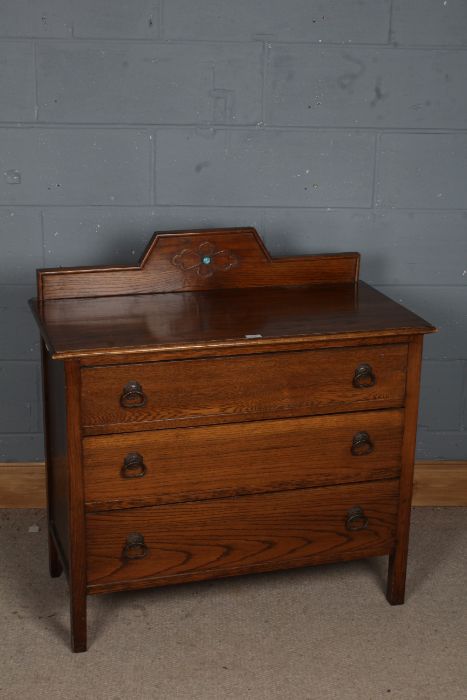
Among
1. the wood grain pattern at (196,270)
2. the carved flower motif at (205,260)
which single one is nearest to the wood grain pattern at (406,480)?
the wood grain pattern at (196,270)

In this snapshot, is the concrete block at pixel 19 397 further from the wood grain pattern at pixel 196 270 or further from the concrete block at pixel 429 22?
the concrete block at pixel 429 22

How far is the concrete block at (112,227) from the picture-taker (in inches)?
134

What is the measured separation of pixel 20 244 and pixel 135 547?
1.09m

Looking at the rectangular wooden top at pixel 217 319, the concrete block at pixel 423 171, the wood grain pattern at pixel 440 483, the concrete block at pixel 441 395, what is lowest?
the wood grain pattern at pixel 440 483

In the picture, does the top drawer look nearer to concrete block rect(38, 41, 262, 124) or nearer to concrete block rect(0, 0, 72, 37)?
concrete block rect(38, 41, 262, 124)

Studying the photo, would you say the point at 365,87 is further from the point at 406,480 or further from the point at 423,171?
the point at 406,480

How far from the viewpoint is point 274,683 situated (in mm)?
2834

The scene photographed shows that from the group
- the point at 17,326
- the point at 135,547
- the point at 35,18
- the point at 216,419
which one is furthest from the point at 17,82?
the point at 135,547

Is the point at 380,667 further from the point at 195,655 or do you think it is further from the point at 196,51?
the point at 196,51

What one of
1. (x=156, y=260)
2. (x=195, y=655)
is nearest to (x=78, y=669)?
(x=195, y=655)

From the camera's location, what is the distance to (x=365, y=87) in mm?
3383

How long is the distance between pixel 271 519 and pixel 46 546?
89 centimetres

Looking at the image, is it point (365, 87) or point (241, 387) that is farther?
point (365, 87)

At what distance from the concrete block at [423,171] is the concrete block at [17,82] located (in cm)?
113
